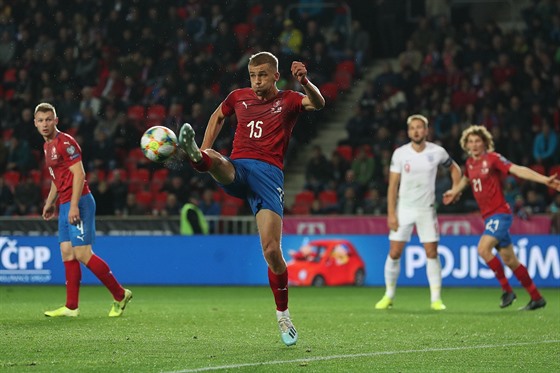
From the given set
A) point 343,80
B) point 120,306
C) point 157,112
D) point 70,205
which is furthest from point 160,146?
point 343,80

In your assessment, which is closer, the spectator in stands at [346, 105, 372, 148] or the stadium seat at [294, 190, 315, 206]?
the stadium seat at [294, 190, 315, 206]

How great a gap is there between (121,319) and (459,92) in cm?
1372

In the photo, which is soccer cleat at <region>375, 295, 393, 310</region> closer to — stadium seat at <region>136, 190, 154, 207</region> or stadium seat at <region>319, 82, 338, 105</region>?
stadium seat at <region>136, 190, 154, 207</region>

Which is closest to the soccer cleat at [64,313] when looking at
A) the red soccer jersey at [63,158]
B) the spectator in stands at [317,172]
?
the red soccer jersey at [63,158]

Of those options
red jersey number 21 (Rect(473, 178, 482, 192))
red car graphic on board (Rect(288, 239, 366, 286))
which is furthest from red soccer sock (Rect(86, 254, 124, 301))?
red car graphic on board (Rect(288, 239, 366, 286))

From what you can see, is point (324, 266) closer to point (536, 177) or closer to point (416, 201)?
point (416, 201)

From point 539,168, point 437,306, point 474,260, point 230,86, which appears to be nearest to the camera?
point 437,306

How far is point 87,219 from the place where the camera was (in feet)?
38.2

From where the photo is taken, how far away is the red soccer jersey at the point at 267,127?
912 centimetres

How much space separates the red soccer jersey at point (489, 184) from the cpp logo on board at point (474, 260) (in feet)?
16.9

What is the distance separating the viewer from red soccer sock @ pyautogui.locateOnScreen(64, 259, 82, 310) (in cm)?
1171

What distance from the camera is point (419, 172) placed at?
13852 mm

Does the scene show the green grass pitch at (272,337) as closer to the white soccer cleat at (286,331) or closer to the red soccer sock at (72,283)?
the white soccer cleat at (286,331)

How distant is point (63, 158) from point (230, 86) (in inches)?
569
